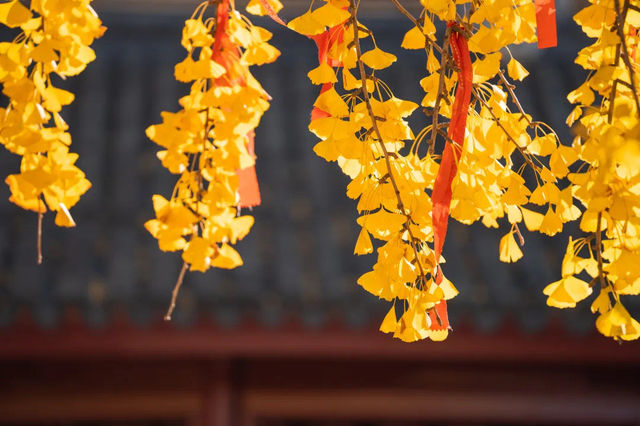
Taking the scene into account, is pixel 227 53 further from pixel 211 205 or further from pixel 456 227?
pixel 456 227

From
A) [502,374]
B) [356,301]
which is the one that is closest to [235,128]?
[356,301]

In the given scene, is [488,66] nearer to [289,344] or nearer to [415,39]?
[415,39]

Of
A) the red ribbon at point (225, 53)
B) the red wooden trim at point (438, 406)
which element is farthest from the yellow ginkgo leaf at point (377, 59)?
the red wooden trim at point (438, 406)

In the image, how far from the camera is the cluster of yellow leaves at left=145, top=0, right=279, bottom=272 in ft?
2.03

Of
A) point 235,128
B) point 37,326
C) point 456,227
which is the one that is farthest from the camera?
point 456,227

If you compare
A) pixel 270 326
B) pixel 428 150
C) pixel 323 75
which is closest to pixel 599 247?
pixel 428 150

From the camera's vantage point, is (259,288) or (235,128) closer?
(235,128)

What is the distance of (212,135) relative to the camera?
641mm

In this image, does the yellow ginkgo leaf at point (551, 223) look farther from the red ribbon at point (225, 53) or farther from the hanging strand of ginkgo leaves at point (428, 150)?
the red ribbon at point (225, 53)

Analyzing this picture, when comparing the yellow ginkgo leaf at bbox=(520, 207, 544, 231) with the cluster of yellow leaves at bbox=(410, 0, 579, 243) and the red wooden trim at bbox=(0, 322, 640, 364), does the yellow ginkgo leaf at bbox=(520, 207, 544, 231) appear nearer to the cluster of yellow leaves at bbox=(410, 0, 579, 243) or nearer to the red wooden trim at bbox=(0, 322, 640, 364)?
the cluster of yellow leaves at bbox=(410, 0, 579, 243)

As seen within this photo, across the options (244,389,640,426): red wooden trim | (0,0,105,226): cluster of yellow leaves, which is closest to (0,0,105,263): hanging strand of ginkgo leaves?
(0,0,105,226): cluster of yellow leaves

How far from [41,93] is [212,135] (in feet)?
0.49

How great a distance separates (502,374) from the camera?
7.17 ft

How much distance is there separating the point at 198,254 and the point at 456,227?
6.02 feet
